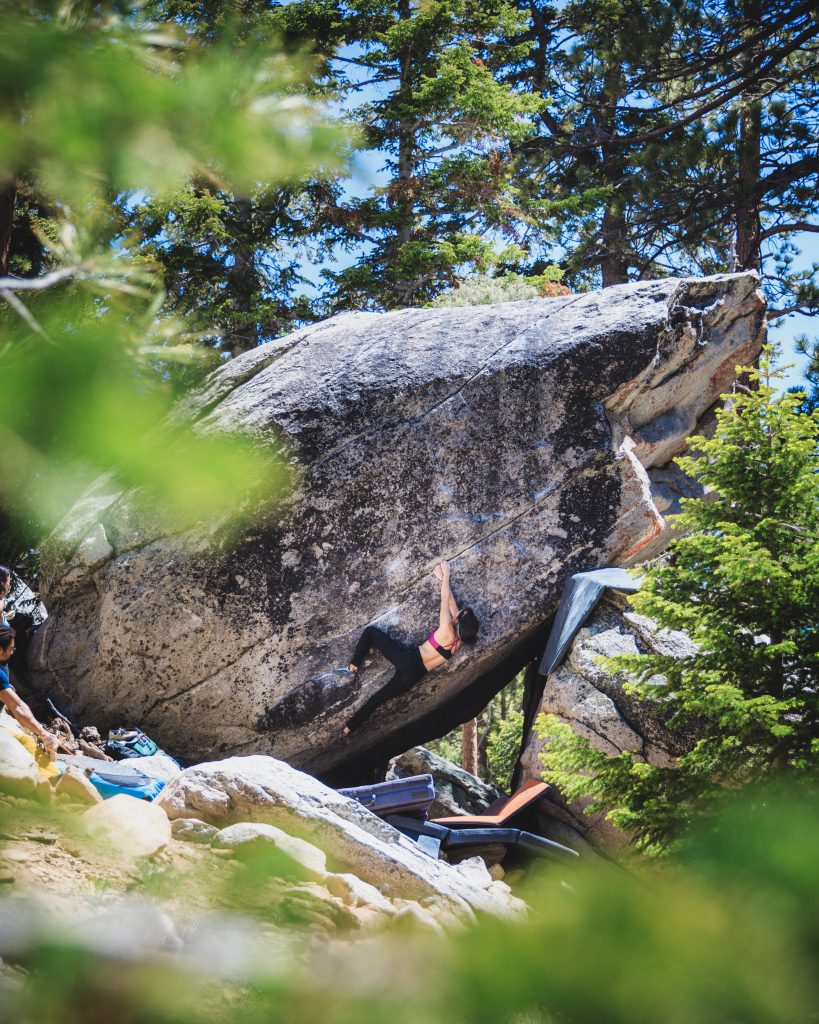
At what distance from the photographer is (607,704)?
26.0 ft

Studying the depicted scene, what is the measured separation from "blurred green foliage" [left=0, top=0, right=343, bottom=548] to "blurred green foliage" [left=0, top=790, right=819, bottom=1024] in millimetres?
689

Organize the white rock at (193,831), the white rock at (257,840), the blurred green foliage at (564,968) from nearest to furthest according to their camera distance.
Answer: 1. the blurred green foliage at (564,968)
2. the white rock at (257,840)
3. the white rock at (193,831)

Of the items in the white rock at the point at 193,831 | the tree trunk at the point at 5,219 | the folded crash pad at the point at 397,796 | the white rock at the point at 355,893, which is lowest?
the folded crash pad at the point at 397,796

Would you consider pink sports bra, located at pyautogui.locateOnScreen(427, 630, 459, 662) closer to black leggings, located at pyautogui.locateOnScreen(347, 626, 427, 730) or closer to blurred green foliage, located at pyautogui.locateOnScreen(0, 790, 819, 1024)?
black leggings, located at pyautogui.locateOnScreen(347, 626, 427, 730)

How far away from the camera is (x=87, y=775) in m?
6.69

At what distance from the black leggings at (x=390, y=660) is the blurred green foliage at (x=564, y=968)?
24.2 ft

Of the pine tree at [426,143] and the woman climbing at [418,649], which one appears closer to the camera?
the woman climbing at [418,649]

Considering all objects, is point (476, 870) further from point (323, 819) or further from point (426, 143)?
point (426, 143)

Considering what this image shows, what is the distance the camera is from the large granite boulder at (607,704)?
300 inches

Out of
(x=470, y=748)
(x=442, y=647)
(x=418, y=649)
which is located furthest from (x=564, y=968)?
(x=470, y=748)

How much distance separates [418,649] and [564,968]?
25.5 feet

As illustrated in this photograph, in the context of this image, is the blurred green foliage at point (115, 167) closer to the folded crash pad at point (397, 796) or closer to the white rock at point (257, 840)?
the white rock at point (257, 840)

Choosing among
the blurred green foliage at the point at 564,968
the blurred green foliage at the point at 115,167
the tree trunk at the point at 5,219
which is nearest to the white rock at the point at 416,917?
the blurred green foliage at the point at 564,968

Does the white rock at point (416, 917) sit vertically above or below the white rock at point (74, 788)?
below
